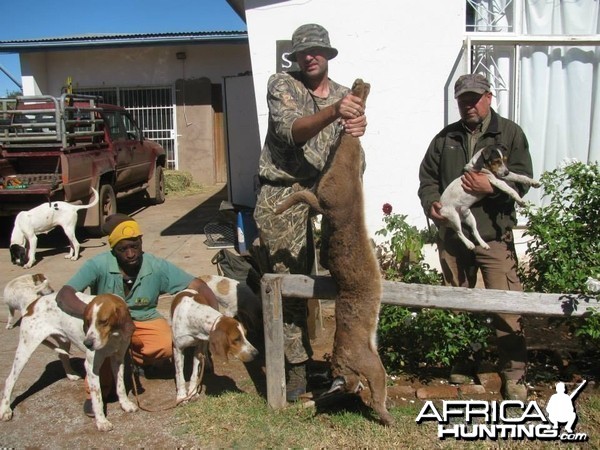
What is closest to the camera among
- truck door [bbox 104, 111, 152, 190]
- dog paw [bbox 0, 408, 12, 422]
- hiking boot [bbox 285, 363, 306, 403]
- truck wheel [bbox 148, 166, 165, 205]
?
dog paw [bbox 0, 408, 12, 422]

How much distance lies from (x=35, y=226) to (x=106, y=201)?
206 centimetres

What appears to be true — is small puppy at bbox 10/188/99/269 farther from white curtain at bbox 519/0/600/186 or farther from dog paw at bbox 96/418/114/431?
white curtain at bbox 519/0/600/186

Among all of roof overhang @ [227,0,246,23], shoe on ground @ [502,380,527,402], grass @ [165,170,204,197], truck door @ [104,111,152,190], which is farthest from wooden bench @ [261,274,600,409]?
grass @ [165,170,204,197]

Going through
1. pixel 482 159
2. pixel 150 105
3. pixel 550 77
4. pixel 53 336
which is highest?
pixel 150 105

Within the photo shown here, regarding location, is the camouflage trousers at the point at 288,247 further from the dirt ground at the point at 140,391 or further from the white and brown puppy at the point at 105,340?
the white and brown puppy at the point at 105,340

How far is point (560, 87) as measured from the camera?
674 cm

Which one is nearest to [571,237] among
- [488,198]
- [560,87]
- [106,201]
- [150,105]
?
[488,198]

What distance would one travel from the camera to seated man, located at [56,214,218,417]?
13.6ft

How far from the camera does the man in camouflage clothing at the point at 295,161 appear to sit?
3562 millimetres

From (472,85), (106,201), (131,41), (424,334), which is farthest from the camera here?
(131,41)

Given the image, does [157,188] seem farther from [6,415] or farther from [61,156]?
[6,415]

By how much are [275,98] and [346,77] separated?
3.53 metres

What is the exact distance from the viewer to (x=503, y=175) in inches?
148

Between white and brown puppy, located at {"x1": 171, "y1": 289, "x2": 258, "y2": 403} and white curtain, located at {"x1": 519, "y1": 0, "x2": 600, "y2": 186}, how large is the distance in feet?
14.7
